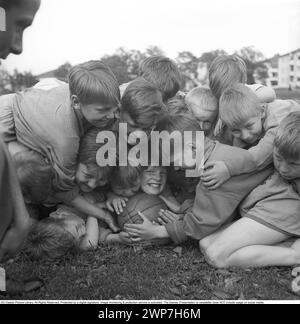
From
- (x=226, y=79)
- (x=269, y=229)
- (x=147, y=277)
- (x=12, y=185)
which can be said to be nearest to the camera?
(x=12, y=185)

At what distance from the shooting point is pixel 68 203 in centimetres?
344

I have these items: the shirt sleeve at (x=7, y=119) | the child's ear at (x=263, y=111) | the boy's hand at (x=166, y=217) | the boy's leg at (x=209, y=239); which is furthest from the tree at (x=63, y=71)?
the boy's leg at (x=209, y=239)

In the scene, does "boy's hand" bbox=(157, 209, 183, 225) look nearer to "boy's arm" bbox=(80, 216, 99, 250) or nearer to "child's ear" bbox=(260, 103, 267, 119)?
"boy's arm" bbox=(80, 216, 99, 250)

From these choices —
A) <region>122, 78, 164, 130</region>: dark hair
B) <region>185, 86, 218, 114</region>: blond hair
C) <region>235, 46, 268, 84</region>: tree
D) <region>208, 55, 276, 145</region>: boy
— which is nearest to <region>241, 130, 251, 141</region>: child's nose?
<region>208, 55, 276, 145</region>: boy

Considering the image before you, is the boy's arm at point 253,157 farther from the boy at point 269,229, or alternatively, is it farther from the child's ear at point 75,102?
the child's ear at point 75,102

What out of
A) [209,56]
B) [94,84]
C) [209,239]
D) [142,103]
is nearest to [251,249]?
[209,239]

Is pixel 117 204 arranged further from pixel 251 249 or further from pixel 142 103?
pixel 251 249

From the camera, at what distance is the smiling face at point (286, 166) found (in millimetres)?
3145

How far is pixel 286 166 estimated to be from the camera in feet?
10.4

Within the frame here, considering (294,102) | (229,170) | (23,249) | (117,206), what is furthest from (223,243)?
(23,249)

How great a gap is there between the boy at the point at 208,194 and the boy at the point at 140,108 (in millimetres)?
74

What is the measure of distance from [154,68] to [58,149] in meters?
0.69

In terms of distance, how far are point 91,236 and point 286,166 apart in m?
1.16
